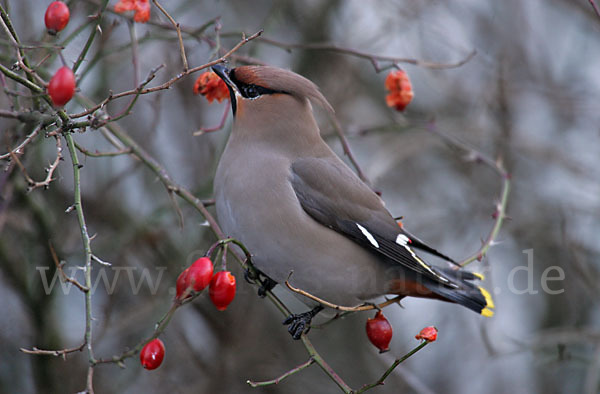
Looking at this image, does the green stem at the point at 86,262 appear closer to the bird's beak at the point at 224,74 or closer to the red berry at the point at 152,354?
the red berry at the point at 152,354

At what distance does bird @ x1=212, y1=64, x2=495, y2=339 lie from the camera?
292 centimetres

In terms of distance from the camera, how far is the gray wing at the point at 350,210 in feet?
10.1

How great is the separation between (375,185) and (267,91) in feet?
5.02

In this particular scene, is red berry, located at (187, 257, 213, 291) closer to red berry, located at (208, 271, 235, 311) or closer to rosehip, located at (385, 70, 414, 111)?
red berry, located at (208, 271, 235, 311)

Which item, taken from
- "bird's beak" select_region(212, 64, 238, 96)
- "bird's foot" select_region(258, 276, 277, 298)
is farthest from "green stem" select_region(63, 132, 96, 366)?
"bird's foot" select_region(258, 276, 277, 298)

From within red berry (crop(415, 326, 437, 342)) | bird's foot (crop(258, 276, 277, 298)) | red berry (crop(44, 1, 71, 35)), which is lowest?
red berry (crop(415, 326, 437, 342))

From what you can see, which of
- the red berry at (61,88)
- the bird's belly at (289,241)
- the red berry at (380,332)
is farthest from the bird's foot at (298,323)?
the red berry at (61,88)

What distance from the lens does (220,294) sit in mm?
2291

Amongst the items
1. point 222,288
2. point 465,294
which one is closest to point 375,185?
point 465,294

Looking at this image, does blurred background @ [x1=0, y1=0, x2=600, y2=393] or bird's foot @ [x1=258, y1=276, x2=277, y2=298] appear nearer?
bird's foot @ [x1=258, y1=276, x2=277, y2=298]

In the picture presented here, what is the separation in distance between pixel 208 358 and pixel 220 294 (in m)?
2.01

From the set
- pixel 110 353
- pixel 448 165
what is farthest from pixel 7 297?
pixel 448 165

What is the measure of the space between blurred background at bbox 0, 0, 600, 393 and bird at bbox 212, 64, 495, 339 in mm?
311

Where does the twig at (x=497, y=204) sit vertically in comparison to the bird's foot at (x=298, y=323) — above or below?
Answer: above
